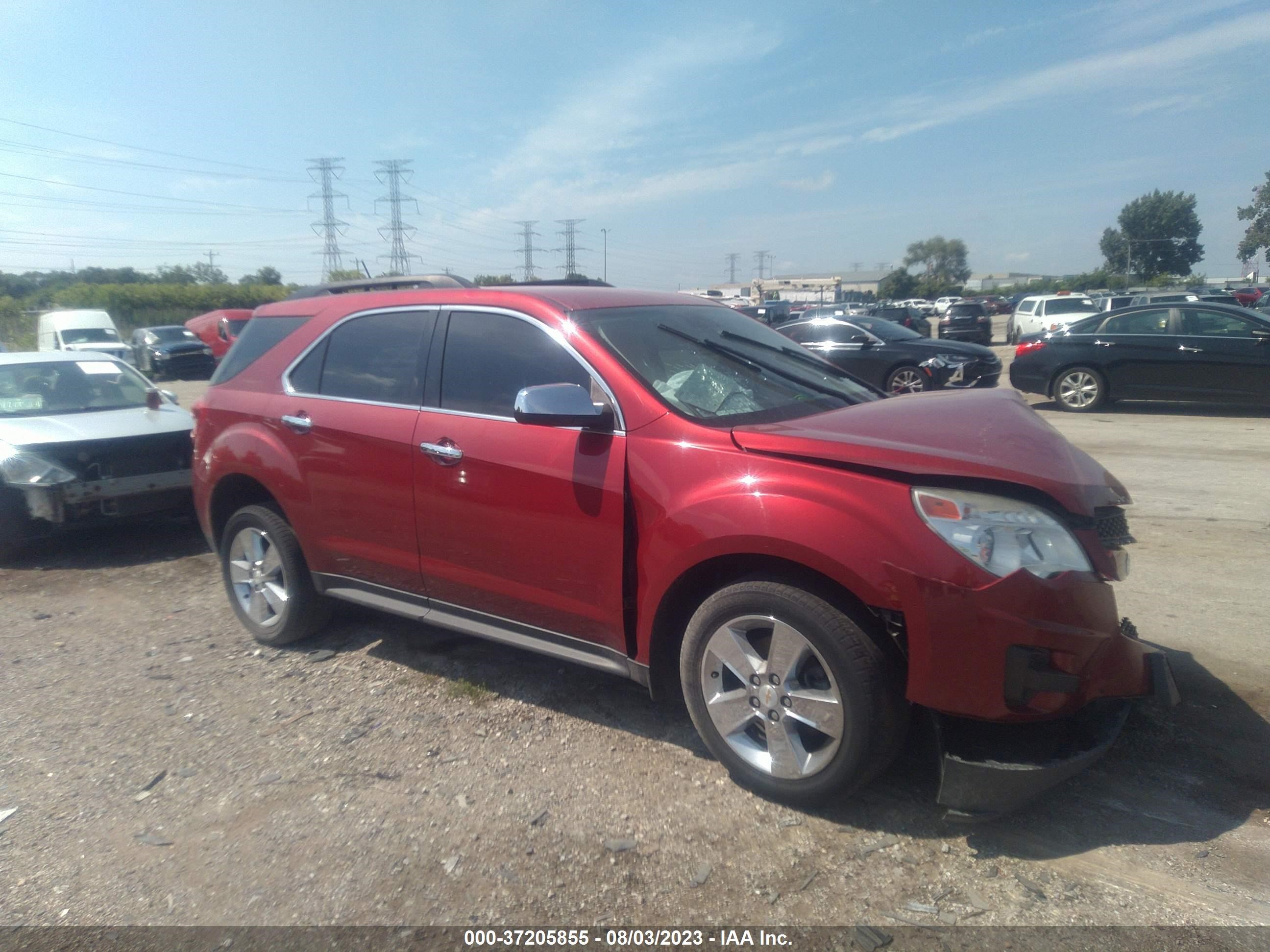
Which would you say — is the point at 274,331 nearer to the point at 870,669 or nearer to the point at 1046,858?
the point at 870,669

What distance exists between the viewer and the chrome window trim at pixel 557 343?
3341mm

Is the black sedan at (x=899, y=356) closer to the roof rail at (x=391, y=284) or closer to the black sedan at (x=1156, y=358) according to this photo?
the black sedan at (x=1156, y=358)

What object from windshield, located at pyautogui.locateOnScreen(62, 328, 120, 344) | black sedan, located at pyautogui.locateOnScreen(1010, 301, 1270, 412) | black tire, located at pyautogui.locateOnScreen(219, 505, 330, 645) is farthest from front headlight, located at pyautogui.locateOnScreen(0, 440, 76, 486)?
windshield, located at pyautogui.locateOnScreen(62, 328, 120, 344)

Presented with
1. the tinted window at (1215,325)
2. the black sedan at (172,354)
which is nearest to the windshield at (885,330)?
the tinted window at (1215,325)

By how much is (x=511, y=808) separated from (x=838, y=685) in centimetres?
127

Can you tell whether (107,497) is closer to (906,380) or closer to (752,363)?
(752,363)

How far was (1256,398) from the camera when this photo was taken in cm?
1185

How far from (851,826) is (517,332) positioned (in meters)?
2.35

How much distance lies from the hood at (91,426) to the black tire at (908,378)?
10.8 m

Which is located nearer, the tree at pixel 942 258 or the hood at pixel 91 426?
the hood at pixel 91 426

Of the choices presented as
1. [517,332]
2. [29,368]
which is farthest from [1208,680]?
[29,368]

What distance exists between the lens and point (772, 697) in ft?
9.71

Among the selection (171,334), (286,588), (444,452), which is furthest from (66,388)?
(171,334)

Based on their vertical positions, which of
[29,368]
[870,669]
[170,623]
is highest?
[29,368]
